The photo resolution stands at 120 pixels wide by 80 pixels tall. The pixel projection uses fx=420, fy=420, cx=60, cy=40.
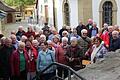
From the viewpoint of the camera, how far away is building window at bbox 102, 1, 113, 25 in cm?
2812

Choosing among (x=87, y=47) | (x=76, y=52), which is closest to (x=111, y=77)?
(x=76, y=52)

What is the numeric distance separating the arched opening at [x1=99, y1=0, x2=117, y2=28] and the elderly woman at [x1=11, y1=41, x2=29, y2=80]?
16.8 m

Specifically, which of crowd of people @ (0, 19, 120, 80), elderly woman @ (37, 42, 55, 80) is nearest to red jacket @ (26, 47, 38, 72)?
crowd of people @ (0, 19, 120, 80)

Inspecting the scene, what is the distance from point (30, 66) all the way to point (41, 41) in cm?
80

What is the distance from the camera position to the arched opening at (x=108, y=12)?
2762cm

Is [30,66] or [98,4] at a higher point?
[98,4]

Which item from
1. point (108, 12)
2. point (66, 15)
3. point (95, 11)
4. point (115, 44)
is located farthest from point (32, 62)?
point (66, 15)

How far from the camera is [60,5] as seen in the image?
31.8m

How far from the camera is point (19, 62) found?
11.3m

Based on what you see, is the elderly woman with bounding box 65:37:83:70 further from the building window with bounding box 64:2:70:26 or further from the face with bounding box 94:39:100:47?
the building window with bounding box 64:2:70:26

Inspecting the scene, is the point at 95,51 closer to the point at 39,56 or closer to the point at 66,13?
the point at 39,56

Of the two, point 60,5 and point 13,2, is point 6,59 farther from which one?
point 13,2

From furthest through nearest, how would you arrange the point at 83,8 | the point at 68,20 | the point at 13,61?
1. the point at 68,20
2. the point at 83,8
3. the point at 13,61

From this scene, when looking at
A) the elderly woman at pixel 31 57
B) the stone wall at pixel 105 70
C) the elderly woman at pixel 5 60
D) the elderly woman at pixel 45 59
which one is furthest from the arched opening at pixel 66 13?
the stone wall at pixel 105 70
